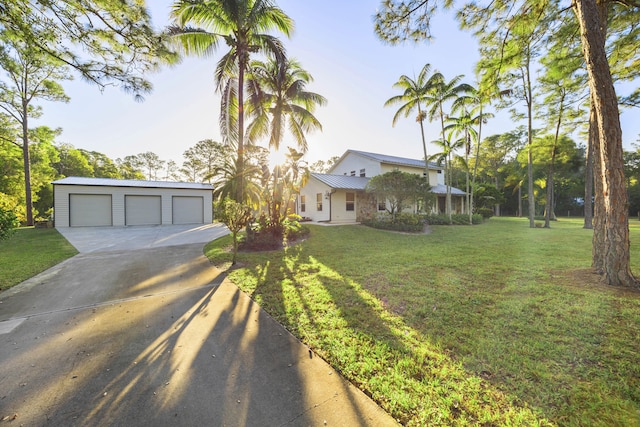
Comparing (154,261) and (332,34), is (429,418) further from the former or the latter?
(332,34)

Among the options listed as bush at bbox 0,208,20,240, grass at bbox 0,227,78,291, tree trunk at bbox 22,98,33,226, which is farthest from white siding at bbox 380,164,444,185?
tree trunk at bbox 22,98,33,226

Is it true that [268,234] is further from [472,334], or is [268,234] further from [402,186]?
[402,186]

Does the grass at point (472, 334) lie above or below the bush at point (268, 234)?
below

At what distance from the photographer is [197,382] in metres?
2.32

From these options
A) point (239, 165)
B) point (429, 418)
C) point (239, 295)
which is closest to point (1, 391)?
point (239, 295)

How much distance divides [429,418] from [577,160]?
35395 mm

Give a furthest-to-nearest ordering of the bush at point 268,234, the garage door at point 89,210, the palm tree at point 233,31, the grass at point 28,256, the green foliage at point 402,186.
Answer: the garage door at point 89,210 < the green foliage at point 402,186 < the bush at point 268,234 < the palm tree at point 233,31 < the grass at point 28,256

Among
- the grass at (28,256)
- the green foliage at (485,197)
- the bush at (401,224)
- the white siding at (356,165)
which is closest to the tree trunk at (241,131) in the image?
the grass at (28,256)

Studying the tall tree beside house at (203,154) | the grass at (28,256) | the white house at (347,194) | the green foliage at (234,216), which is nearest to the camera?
the grass at (28,256)

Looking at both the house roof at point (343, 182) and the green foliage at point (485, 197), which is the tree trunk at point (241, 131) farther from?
the green foliage at point (485, 197)

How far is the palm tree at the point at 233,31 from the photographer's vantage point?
8.38 metres

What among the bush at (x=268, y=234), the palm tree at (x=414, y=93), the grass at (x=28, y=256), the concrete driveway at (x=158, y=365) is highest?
the palm tree at (x=414, y=93)

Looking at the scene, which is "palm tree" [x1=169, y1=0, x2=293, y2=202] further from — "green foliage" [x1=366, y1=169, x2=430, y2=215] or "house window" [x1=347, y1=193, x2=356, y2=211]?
"house window" [x1=347, y1=193, x2=356, y2=211]

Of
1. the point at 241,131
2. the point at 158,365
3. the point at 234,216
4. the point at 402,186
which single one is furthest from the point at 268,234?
the point at 402,186
